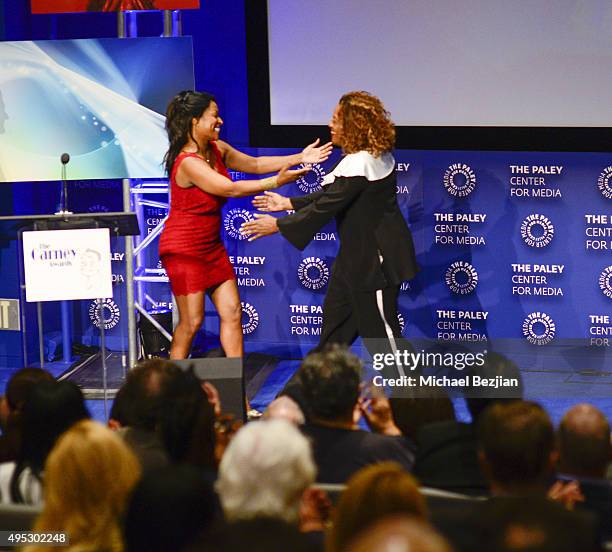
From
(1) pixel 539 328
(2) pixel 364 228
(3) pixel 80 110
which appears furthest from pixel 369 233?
(3) pixel 80 110

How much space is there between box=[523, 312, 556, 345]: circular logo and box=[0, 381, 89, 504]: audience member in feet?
13.4

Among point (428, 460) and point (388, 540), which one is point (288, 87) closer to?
point (428, 460)

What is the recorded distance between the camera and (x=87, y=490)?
2.37 metres

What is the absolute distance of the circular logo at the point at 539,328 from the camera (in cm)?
663

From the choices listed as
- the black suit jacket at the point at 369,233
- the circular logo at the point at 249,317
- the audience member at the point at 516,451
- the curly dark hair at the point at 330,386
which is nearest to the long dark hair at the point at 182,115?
the black suit jacket at the point at 369,233

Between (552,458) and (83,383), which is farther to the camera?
(83,383)

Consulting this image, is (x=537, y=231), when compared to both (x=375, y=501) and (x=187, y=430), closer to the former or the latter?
(x=187, y=430)

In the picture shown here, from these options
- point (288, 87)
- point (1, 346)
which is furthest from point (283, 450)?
point (1, 346)

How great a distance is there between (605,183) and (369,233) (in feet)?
5.73

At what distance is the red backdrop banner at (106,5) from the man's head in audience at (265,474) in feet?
13.8

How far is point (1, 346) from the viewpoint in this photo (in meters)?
7.18

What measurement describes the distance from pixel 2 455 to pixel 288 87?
13.2ft

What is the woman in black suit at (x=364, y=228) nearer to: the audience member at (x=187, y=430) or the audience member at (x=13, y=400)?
the audience member at (x=13, y=400)

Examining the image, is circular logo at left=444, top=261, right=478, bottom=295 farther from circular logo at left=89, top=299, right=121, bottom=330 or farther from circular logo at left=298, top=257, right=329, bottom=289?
circular logo at left=89, top=299, right=121, bottom=330
